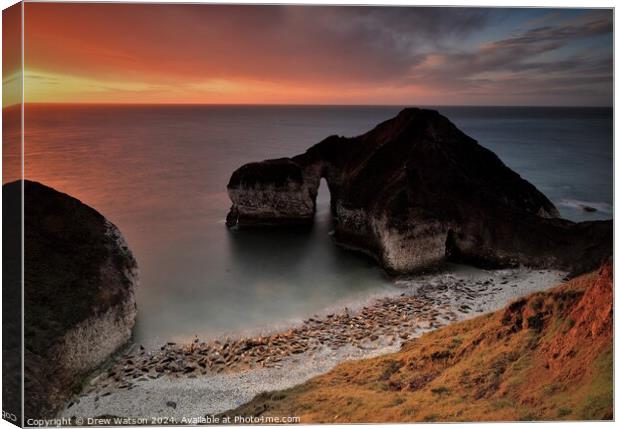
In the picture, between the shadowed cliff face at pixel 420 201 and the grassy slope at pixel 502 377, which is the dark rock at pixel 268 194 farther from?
the grassy slope at pixel 502 377

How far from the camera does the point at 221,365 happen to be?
11742 millimetres

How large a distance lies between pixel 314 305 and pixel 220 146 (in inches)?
365

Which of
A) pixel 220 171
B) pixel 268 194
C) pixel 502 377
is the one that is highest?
pixel 220 171


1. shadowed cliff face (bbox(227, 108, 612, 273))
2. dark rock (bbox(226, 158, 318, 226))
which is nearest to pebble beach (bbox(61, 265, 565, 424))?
shadowed cliff face (bbox(227, 108, 612, 273))

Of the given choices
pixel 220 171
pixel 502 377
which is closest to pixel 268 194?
pixel 220 171

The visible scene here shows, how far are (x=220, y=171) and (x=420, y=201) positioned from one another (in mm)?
9530

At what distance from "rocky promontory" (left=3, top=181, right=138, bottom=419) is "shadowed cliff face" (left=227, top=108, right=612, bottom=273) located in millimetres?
8038

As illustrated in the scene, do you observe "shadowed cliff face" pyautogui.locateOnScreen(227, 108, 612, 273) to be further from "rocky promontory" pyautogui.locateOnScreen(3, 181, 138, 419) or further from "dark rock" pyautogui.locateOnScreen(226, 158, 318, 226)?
"rocky promontory" pyautogui.locateOnScreen(3, 181, 138, 419)

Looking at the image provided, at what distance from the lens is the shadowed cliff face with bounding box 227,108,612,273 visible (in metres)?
16.3

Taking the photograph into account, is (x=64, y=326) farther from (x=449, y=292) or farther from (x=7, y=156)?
(x=449, y=292)

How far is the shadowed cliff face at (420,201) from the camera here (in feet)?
53.6

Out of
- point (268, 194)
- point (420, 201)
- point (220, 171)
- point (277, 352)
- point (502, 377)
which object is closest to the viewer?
point (502, 377)

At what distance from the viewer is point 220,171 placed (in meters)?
23.6

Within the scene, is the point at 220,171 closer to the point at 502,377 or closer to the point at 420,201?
the point at 420,201
